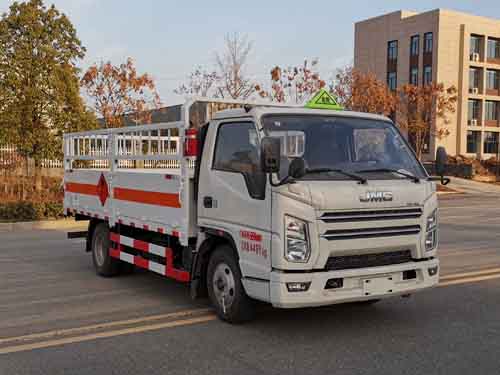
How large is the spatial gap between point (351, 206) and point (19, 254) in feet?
24.6

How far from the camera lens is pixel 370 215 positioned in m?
5.64

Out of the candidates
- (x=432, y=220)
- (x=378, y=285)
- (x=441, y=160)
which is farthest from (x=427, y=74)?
(x=378, y=285)

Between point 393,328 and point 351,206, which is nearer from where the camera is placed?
point 351,206

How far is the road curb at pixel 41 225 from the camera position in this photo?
15.3 metres

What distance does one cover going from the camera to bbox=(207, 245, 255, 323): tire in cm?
601

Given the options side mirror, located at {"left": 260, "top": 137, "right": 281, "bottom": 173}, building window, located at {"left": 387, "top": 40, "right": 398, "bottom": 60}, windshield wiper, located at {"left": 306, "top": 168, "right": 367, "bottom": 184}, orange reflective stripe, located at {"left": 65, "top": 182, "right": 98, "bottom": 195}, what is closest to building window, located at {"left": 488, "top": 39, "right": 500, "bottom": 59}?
building window, located at {"left": 387, "top": 40, "right": 398, "bottom": 60}

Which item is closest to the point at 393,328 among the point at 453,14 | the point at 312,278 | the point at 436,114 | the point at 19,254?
the point at 312,278

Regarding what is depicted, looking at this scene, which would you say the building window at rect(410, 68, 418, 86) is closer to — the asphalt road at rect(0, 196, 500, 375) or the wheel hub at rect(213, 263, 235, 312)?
the asphalt road at rect(0, 196, 500, 375)

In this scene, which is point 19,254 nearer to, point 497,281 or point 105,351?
point 105,351

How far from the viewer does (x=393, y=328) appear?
6164mm

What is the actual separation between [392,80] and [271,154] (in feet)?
182

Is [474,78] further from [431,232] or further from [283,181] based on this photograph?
[283,181]

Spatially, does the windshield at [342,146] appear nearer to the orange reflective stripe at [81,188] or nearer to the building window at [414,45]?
the orange reflective stripe at [81,188]

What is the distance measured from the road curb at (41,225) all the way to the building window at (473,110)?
153 feet
